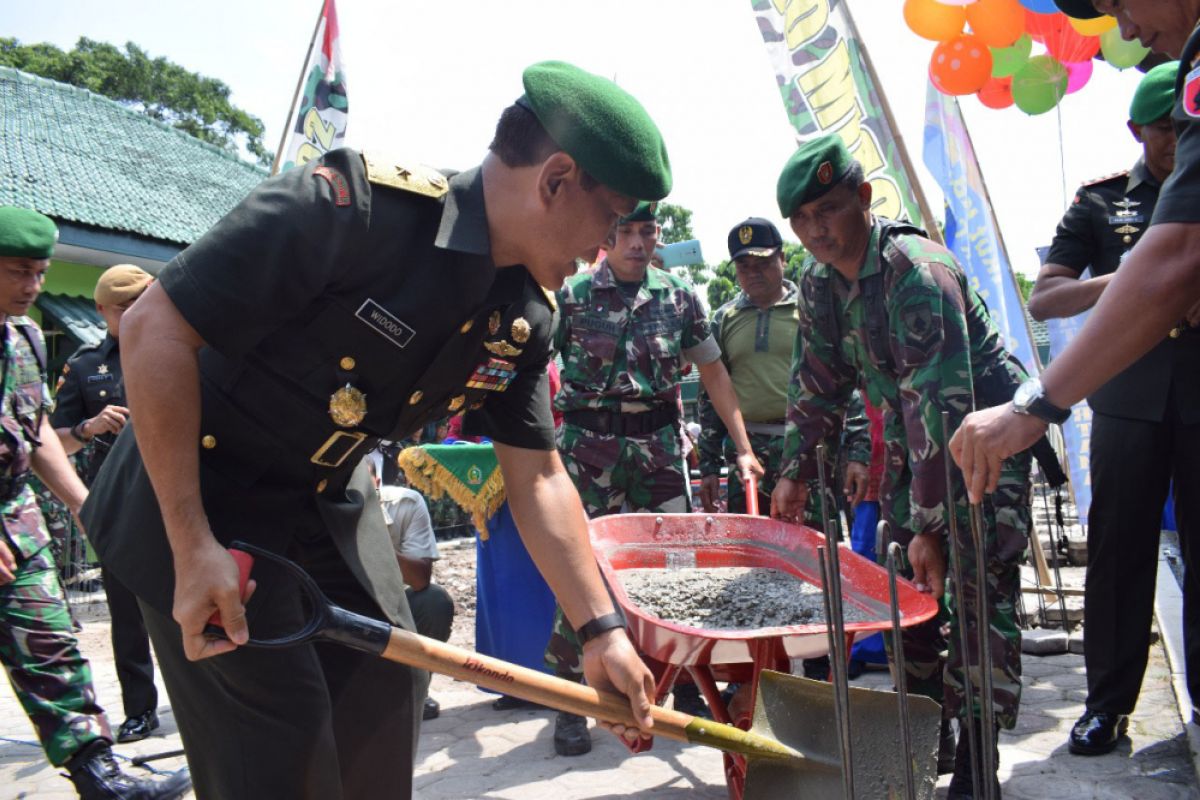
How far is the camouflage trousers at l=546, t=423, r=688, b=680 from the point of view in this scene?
13.9 ft

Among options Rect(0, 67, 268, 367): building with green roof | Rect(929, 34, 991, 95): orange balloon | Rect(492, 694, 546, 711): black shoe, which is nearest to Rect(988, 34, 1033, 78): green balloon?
Rect(929, 34, 991, 95): orange balloon

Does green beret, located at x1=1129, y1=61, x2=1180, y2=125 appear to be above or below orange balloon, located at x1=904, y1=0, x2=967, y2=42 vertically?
below

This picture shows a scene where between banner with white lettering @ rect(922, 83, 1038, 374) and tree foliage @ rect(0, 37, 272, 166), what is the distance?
28.3m

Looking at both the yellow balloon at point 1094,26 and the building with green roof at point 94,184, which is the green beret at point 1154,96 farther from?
the building with green roof at point 94,184

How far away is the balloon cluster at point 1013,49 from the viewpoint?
19.0 ft

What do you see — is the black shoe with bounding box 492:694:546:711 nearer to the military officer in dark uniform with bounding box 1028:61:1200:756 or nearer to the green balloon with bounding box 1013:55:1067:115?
the military officer in dark uniform with bounding box 1028:61:1200:756

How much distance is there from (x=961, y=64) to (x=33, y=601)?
231 inches

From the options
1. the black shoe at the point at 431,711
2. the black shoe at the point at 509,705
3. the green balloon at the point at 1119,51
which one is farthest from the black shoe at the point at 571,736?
the green balloon at the point at 1119,51

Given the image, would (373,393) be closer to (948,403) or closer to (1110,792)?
(948,403)

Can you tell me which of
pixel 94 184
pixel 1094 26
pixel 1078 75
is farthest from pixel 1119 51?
pixel 94 184

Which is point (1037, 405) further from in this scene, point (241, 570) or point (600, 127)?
point (241, 570)

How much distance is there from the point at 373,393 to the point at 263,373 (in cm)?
20

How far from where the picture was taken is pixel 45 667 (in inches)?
128

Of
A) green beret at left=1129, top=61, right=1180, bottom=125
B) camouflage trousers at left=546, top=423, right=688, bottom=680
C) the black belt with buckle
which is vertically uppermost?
green beret at left=1129, top=61, right=1180, bottom=125
